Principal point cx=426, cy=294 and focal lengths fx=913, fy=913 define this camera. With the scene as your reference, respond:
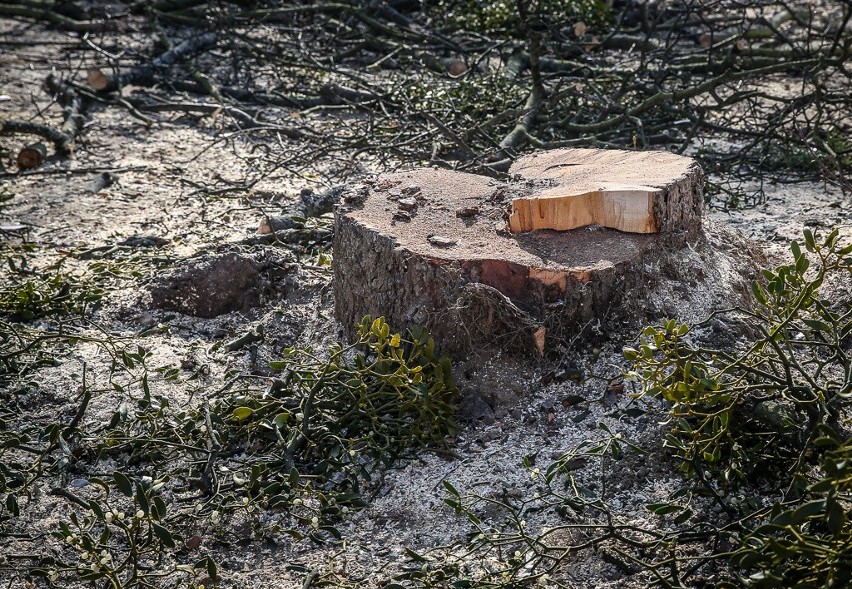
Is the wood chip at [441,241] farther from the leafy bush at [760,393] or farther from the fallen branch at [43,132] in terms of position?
the fallen branch at [43,132]

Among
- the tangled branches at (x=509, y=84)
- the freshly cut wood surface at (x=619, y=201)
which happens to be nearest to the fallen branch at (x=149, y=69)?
the tangled branches at (x=509, y=84)

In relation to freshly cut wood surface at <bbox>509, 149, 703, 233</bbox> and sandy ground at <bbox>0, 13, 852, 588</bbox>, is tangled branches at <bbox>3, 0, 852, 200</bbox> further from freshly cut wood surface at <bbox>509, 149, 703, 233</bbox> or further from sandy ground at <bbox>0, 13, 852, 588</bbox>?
freshly cut wood surface at <bbox>509, 149, 703, 233</bbox>

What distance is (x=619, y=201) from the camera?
2920 millimetres

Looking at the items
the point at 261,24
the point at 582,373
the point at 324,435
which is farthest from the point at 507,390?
the point at 261,24

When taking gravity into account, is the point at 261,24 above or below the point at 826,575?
above

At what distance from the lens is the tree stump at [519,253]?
2.78 meters

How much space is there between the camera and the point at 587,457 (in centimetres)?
266

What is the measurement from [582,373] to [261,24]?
5996mm

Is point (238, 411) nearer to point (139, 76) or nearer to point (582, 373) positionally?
point (582, 373)

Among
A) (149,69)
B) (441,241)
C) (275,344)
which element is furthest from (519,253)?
(149,69)

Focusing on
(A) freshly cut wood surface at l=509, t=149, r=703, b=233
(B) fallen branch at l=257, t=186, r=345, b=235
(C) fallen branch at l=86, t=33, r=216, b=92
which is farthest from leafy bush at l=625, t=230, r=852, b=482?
(C) fallen branch at l=86, t=33, r=216, b=92

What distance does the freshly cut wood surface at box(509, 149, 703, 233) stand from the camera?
2.91 m

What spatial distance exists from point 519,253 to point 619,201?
38 cm

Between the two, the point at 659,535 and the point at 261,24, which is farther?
the point at 261,24
